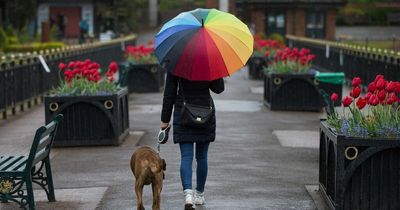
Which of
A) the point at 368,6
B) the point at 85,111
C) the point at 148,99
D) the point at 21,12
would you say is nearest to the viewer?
the point at 85,111

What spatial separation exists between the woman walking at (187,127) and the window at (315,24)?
190 ft

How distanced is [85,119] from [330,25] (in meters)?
53.7

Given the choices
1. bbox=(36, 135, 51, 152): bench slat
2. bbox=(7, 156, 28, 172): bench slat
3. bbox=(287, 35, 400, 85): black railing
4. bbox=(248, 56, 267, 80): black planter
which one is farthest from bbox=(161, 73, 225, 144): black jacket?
bbox=(248, 56, 267, 80): black planter

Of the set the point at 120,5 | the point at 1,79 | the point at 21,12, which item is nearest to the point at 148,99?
the point at 1,79

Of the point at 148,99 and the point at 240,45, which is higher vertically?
the point at 240,45

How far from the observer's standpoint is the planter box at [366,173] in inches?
319

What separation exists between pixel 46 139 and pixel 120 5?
A: 241ft

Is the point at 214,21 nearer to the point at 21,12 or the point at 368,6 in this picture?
the point at 21,12

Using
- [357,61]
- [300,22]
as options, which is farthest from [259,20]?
[357,61]

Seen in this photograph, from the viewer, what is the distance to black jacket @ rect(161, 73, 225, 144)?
8.80 m

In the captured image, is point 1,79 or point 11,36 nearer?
point 1,79

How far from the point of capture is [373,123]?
8320mm

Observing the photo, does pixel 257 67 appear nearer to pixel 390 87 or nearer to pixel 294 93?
pixel 294 93

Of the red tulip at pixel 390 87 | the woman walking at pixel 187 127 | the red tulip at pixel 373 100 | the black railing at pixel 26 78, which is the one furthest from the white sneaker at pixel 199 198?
the black railing at pixel 26 78
